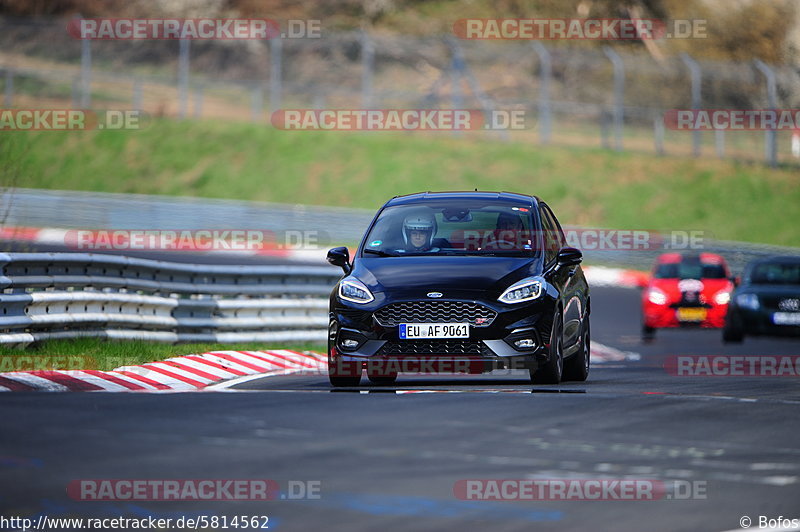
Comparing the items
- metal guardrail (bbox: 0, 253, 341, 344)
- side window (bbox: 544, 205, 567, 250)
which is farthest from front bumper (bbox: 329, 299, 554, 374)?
metal guardrail (bbox: 0, 253, 341, 344)

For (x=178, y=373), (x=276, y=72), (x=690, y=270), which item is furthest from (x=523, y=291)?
(x=276, y=72)

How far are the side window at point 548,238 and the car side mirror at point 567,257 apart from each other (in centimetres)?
11

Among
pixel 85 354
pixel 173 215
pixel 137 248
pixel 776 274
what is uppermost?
pixel 173 215

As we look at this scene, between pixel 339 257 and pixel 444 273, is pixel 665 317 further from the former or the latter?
pixel 444 273

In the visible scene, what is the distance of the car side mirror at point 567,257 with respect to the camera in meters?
13.3

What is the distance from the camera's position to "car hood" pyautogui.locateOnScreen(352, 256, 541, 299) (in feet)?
41.4

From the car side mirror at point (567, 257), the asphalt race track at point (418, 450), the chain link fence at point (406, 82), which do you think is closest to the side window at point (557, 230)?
the car side mirror at point (567, 257)

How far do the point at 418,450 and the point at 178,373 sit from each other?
5754 mm

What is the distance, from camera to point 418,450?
871cm

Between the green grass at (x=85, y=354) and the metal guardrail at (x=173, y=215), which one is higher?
the metal guardrail at (x=173, y=215)

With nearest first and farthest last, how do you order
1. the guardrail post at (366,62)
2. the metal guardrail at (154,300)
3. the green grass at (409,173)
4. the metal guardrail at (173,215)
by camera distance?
the metal guardrail at (154,300) → the metal guardrail at (173,215) → the guardrail post at (366,62) → the green grass at (409,173)

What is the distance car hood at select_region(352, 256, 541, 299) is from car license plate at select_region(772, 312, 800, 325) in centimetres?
986

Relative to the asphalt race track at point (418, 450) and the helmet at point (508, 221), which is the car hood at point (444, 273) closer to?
the helmet at point (508, 221)

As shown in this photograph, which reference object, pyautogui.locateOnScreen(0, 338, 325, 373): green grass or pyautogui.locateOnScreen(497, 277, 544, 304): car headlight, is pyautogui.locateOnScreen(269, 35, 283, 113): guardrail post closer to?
pyautogui.locateOnScreen(0, 338, 325, 373): green grass
